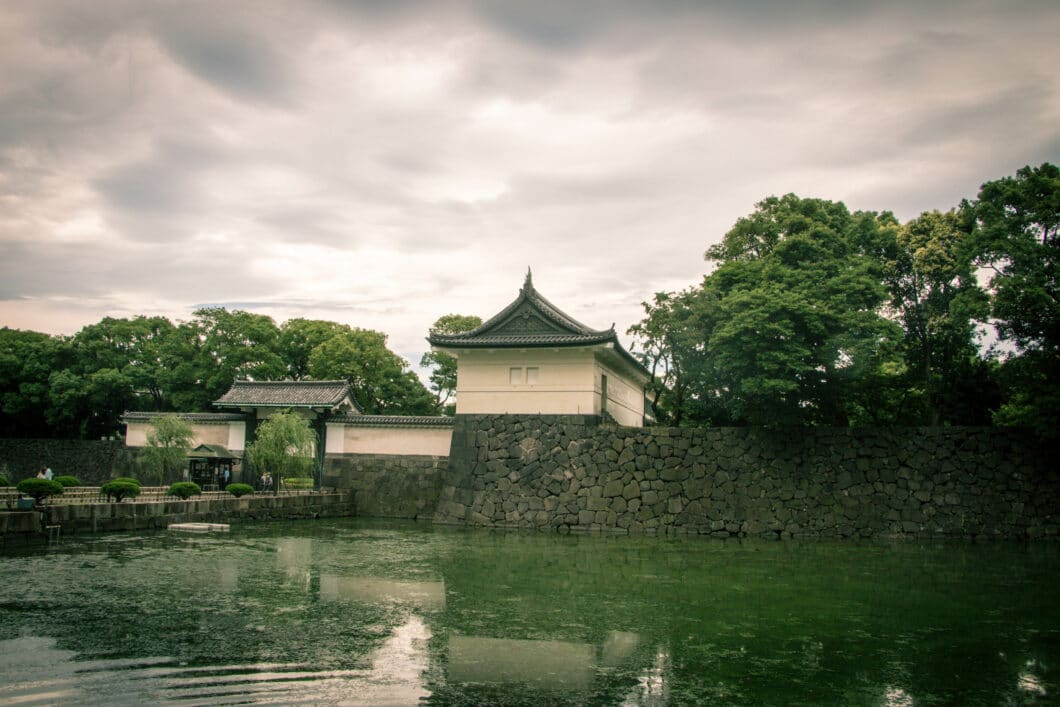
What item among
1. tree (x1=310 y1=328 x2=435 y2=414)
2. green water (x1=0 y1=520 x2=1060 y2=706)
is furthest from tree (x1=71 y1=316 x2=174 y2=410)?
green water (x1=0 y1=520 x2=1060 y2=706)

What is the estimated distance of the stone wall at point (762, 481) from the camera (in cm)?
1881

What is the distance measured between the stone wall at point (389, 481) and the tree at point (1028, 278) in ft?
51.4

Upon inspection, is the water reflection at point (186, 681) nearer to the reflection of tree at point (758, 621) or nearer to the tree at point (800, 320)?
the reflection of tree at point (758, 621)

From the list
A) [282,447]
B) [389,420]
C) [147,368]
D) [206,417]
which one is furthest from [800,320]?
[147,368]

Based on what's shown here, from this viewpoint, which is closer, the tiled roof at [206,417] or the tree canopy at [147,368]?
the tiled roof at [206,417]

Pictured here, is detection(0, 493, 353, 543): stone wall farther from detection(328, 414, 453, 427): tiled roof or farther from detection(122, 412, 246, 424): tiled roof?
detection(122, 412, 246, 424): tiled roof

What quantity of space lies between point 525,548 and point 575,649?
8753 mm

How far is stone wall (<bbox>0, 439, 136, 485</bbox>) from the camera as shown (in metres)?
31.0

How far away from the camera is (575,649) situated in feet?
22.5

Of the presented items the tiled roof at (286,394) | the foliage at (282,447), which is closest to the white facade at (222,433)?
the tiled roof at (286,394)

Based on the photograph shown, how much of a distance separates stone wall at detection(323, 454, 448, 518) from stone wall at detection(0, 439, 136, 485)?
1173 cm

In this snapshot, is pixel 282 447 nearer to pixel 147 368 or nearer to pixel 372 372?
pixel 372 372

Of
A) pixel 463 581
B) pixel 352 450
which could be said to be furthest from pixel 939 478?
pixel 352 450

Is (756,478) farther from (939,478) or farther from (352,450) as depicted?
(352,450)
